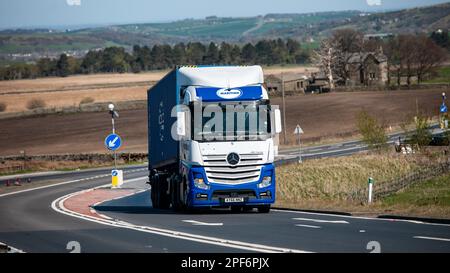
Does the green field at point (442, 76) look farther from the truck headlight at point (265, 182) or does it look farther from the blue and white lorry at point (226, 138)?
the truck headlight at point (265, 182)

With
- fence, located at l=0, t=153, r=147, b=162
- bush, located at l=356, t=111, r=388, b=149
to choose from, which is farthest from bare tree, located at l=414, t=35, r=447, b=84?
bush, located at l=356, t=111, r=388, b=149

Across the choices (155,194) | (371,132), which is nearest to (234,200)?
(155,194)

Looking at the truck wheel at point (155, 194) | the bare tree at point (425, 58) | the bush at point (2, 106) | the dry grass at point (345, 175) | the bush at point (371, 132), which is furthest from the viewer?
the bare tree at point (425, 58)

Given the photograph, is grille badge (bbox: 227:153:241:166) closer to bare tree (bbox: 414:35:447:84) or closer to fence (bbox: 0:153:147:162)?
fence (bbox: 0:153:147:162)

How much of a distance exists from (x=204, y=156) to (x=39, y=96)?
423 ft

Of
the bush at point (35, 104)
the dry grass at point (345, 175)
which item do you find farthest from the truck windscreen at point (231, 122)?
the bush at point (35, 104)

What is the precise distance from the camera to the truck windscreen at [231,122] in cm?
2816

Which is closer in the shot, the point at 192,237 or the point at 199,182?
the point at 192,237

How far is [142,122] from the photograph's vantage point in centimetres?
11394

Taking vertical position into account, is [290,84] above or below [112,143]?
below

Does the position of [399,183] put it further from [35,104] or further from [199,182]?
[35,104]

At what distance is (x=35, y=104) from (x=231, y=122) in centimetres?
11388

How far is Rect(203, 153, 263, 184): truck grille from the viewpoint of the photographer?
92.4 ft
